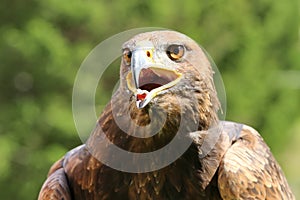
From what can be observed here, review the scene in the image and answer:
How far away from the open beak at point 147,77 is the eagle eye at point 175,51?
9cm

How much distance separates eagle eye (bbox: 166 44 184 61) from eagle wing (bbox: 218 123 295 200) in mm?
704

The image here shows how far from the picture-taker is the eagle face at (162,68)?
4488 mm

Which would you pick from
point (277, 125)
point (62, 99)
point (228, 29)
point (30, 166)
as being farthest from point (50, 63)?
point (277, 125)

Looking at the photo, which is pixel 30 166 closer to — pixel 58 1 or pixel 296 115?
pixel 58 1

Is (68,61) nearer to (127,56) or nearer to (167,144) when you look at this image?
(167,144)

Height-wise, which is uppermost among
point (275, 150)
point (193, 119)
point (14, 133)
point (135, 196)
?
point (193, 119)

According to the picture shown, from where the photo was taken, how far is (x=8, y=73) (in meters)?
17.8

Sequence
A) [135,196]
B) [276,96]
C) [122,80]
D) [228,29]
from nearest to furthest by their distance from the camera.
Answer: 1. [122,80]
2. [135,196]
3. [228,29]
4. [276,96]

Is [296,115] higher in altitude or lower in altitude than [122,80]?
lower

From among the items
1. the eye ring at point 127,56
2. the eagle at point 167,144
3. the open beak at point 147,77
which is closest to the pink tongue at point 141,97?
the open beak at point 147,77

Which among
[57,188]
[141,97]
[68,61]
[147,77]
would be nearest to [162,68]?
[147,77]

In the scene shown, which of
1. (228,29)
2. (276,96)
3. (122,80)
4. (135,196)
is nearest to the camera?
(122,80)

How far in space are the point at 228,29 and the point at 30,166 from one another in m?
4.93

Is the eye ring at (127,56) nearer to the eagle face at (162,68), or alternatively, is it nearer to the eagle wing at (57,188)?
the eagle face at (162,68)
